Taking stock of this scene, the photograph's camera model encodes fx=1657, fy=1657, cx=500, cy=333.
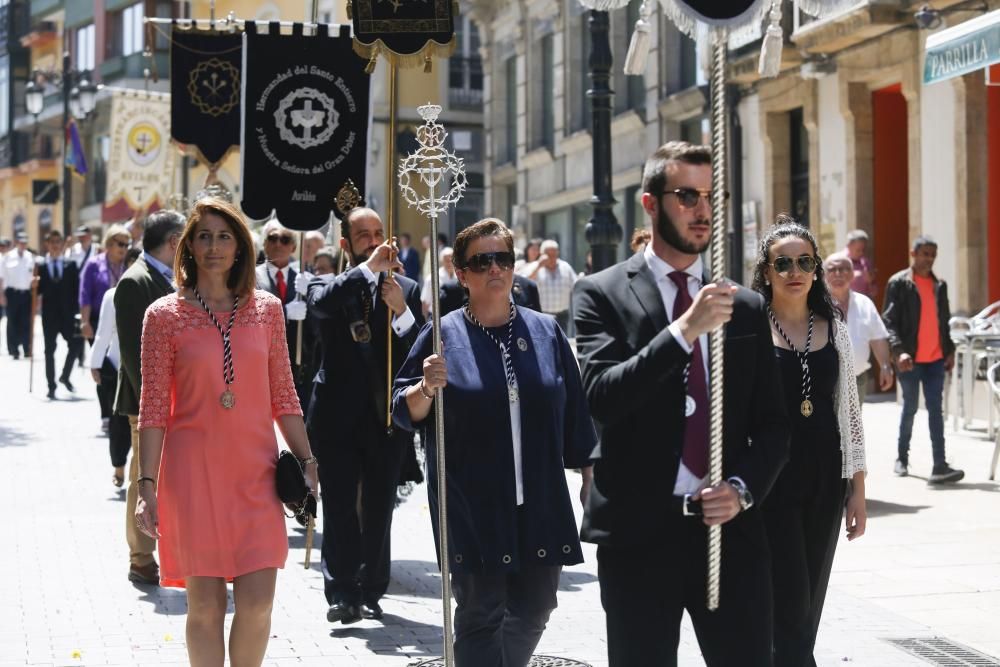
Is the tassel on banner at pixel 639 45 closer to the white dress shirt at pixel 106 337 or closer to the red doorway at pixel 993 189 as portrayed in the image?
the white dress shirt at pixel 106 337

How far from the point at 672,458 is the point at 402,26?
3.77m

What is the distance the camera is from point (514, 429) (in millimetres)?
5742

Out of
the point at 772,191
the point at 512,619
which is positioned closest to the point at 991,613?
the point at 512,619

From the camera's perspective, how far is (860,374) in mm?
11320

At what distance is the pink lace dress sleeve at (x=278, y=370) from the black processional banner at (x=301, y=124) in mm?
4444

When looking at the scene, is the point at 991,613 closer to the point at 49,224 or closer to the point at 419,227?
the point at 419,227

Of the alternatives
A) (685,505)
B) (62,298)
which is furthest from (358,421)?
(62,298)

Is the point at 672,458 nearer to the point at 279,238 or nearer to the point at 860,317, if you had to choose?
the point at 279,238

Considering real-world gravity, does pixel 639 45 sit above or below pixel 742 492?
above

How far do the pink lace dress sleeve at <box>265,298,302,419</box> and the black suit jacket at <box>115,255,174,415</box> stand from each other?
278 cm

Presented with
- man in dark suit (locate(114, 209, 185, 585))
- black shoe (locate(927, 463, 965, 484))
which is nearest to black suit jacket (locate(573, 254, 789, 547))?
man in dark suit (locate(114, 209, 185, 585))

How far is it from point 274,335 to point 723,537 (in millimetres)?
1962

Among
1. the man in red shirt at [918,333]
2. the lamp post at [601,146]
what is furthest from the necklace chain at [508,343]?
the man in red shirt at [918,333]

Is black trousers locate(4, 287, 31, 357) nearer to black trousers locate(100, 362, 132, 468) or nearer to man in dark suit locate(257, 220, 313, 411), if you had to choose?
black trousers locate(100, 362, 132, 468)
